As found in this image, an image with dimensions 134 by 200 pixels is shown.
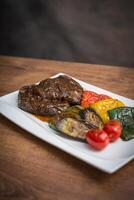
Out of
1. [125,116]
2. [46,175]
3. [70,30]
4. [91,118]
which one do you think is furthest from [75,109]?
[70,30]

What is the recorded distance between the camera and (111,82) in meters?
2.13

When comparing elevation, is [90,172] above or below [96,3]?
below

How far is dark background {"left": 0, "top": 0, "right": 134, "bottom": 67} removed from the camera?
3863 millimetres

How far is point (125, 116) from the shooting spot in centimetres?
165

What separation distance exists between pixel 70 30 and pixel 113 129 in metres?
2.69

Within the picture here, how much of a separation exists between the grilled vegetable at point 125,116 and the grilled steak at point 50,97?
219mm

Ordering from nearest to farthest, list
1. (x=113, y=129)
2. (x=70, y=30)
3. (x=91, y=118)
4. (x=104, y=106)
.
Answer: (x=113, y=129) → (x=91, y=118) → (x=104, y=106) → (x=70, y=30)

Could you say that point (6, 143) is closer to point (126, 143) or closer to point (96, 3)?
point (126, 143)

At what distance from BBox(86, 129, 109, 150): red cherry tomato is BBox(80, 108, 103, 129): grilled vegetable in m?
0.10

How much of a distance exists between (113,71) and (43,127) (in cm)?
85

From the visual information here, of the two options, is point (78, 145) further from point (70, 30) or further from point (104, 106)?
point (70, 30)

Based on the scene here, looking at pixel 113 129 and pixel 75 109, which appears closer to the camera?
pixel 113 129

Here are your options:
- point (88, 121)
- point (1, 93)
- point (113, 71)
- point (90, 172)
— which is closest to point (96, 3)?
point (113, 71)

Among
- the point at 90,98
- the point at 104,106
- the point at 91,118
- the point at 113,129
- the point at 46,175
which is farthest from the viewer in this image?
the point at 90,98
